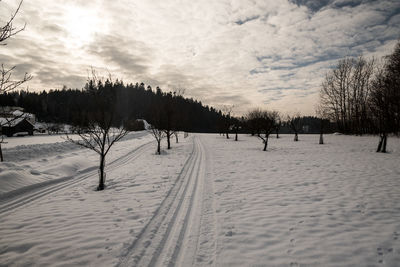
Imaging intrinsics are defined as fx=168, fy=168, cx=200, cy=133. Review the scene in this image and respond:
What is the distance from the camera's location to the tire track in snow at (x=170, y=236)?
3.39 metres

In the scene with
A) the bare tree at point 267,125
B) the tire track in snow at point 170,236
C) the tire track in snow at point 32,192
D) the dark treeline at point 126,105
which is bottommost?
the tire track in snow at point 32,192

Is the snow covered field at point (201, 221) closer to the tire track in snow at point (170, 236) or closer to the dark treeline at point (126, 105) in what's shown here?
the tire track in snow at point (170, 236)

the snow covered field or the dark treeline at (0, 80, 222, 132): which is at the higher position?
the dark treeline at (0, 80, 222, 132)

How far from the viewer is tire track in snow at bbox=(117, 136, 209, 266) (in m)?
3.39

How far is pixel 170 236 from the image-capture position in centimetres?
413

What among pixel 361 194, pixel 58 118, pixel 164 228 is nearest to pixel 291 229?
pixel 164 228

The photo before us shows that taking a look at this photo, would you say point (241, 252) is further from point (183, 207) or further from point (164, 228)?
point (183, 207)

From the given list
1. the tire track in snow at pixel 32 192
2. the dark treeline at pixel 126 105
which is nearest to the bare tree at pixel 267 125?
the dark treeline at pixel 126 105

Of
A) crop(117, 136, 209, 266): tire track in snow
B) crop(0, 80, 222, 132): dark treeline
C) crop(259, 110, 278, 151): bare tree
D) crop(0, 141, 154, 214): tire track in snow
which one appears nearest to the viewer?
crop(117, 136, 209, 266): tire track in snow

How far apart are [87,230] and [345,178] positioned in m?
11.2

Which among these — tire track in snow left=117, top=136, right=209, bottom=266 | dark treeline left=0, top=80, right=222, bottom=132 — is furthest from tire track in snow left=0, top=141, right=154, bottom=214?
dark treeline left=0, top=80, right=222, bottom=132

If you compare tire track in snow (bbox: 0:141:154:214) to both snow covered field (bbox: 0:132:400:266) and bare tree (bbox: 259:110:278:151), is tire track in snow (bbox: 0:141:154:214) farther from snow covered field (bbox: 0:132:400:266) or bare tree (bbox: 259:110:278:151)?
bare tree (bbox: 259:110:278:151)

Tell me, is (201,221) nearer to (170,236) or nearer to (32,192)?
(170,236)

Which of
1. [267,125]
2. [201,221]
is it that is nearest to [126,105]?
[267,125]
